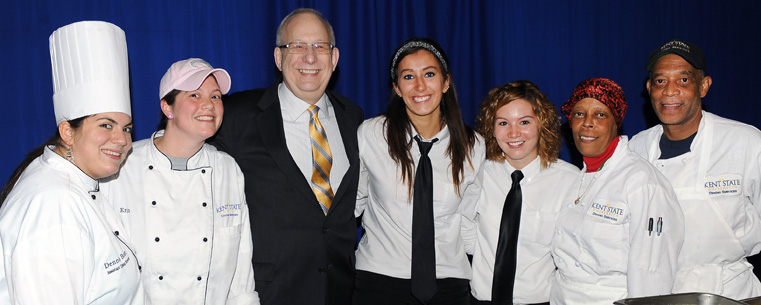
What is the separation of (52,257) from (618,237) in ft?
6.00

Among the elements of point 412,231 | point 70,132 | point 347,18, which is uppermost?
point 347,18

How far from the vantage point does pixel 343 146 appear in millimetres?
2609

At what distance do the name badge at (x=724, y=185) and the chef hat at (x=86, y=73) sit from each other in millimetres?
2279

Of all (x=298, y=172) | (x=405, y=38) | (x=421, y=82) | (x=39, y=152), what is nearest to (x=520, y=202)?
(x=421, y=82)

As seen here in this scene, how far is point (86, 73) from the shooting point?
1.77 metres

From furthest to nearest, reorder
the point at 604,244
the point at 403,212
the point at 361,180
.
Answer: the point at 361,180 < the point at 403,212 < the point at 604,244

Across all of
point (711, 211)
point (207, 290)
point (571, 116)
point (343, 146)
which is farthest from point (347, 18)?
point (711, 211)

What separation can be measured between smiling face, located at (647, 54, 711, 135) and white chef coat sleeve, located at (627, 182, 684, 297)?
532 millimetres

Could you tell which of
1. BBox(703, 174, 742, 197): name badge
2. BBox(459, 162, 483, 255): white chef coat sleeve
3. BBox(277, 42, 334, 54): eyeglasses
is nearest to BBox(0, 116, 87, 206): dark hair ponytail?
BBox(277, 42, 334, 54): eyeglasses

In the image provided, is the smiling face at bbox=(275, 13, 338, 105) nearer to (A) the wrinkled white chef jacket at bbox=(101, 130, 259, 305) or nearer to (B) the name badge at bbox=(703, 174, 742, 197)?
(A) the wrinkled white chef jacket at bbox=(101, 130, 259, 305)

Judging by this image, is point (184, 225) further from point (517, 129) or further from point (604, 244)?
point (604, 244)

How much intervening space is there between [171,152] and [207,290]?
534 mm

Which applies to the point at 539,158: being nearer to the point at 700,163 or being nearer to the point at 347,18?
the point at 700,163

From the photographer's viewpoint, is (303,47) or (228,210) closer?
(228,210)
